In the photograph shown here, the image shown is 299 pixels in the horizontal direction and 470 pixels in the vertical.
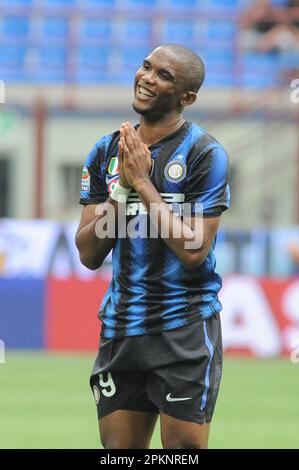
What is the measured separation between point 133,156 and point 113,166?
252 millimetres

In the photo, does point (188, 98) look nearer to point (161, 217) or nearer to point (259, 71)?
point (161, 217)

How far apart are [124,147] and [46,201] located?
49.5 ft

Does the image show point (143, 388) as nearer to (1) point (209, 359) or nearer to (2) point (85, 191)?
(1) point (209, 359)

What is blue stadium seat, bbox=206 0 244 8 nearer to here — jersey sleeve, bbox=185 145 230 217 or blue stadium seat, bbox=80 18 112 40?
blue stadium seat, bbox=80 18 112 40

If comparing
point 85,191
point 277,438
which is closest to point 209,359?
point 85,191

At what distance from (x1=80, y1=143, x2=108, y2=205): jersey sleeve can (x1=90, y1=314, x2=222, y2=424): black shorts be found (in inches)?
24.2

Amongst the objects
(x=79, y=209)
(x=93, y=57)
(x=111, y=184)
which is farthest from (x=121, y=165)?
(x=93, y=57)

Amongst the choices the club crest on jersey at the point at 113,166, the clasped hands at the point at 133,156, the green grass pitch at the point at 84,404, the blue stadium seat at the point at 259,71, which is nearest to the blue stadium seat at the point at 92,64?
the blue stadium seat at the point at 259,71

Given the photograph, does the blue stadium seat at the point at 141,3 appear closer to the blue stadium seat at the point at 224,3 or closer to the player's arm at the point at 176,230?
the blue stadium seat at the point at 224,3

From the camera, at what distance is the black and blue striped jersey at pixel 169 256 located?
4836 millimetres

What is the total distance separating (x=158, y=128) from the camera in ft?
16.1

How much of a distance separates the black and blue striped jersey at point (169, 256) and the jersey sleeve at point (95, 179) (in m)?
0.08

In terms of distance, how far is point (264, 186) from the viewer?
20031 millimetres

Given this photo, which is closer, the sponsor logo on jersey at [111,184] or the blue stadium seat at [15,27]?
the sponsor logo on jersey at [111,184]
